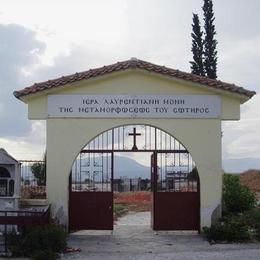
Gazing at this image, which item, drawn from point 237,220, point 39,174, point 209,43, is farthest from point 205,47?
point 237,220

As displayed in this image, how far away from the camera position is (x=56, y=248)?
13930 mm

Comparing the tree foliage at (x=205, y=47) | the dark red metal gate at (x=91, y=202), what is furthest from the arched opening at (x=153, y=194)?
the tree foliage at (x=205, y=47)

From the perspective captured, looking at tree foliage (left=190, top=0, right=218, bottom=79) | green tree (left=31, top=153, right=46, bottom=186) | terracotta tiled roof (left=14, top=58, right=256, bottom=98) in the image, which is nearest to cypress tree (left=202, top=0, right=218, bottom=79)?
tree foliage (left=190, top=0, right=218, bottom=79)

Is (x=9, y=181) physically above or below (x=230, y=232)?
above

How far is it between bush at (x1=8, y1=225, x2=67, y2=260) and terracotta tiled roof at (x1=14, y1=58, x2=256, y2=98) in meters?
4.95

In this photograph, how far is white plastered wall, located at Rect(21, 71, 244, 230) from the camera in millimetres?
17828

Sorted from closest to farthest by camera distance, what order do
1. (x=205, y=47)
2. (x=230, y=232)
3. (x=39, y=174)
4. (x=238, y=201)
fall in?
1. (x=230, y=232)
2. (x=238, y=201)
3. (x=39, y=174)
4. (x=205, y=47)

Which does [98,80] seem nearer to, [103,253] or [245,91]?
[245,91]

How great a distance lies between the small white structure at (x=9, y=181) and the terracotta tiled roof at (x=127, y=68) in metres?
2.31

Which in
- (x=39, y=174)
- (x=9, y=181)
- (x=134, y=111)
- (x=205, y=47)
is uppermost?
(x=205, y=47)

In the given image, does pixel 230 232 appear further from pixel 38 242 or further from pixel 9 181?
pixel 9 181

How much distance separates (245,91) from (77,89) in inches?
196

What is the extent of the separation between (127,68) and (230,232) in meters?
5.56

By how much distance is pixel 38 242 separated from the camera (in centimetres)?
1369
